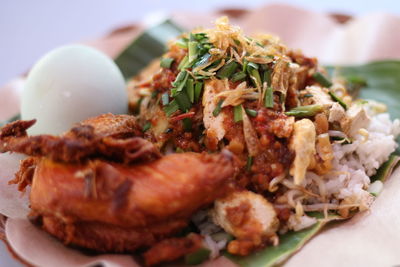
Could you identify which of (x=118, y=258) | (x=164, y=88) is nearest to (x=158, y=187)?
(x=118, y=258)

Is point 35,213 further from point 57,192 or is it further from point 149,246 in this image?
point 149,246

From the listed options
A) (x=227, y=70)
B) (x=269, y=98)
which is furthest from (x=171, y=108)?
(x=269, y=98)

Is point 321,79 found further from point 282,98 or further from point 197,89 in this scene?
point 197,89

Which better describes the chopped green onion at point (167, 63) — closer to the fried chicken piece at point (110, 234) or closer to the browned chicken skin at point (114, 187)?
the browned chicken skin at point (114, 187)

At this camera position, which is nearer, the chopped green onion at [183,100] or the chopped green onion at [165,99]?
the chopped green onion at [183,100]

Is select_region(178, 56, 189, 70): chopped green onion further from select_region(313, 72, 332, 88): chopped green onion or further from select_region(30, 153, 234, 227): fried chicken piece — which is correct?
select_region(313, 72, 332, 88): chopped green onion

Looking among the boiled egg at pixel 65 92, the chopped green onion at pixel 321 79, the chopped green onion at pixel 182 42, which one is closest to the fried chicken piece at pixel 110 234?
the boiled egg at pixel 65 92
